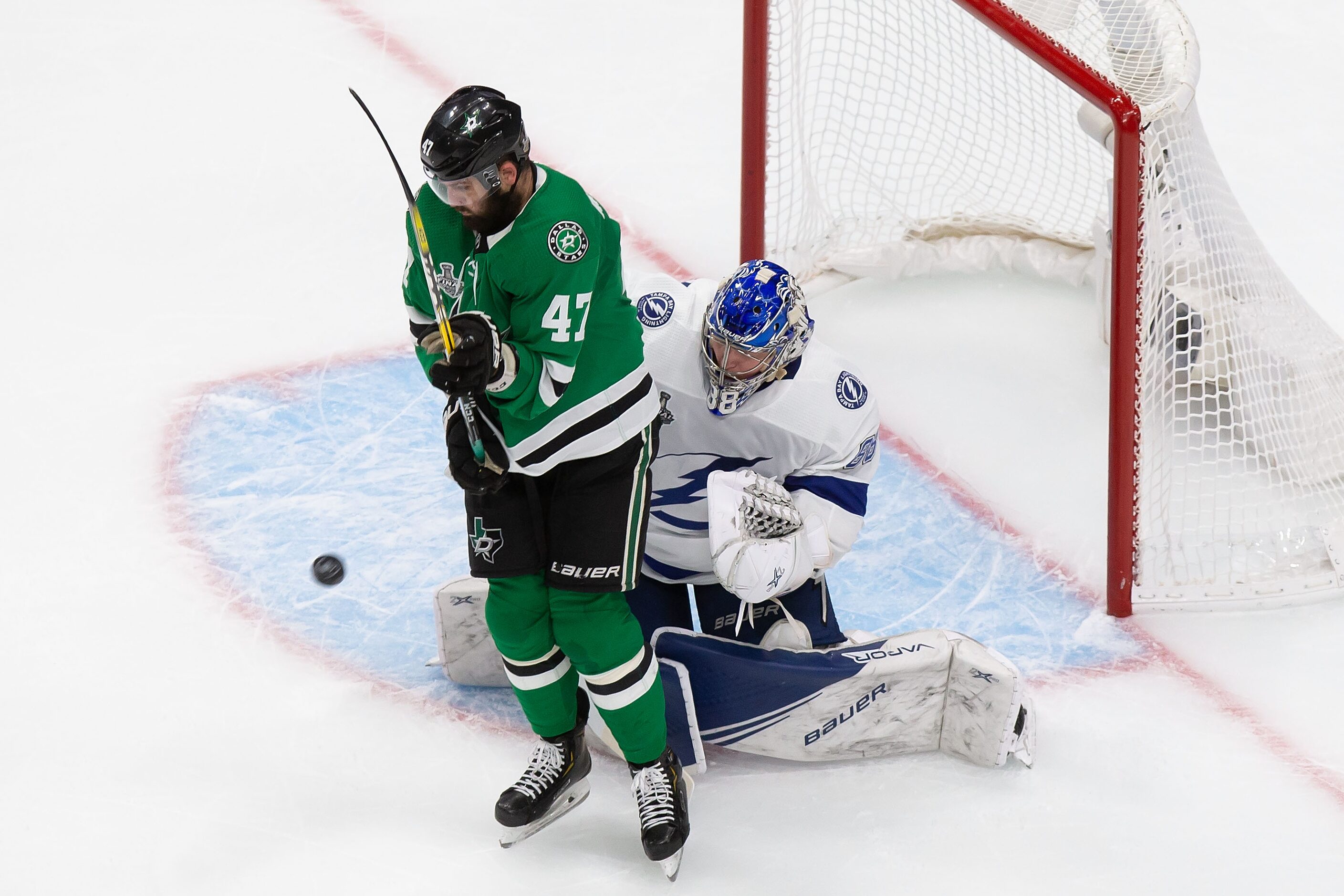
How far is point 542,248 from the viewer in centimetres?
210

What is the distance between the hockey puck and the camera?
3166mm

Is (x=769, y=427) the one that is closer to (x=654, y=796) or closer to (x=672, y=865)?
(x=654, y=796)

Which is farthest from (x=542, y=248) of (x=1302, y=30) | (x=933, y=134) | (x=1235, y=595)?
(x=1302, y=30)

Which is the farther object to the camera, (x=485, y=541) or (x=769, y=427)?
Answer: (x=769, y=427)

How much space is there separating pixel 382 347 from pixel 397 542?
83 cm

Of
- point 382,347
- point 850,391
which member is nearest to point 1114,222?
point 850,391

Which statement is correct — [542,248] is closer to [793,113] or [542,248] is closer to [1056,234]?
[793,113]

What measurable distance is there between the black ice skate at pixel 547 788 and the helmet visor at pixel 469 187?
1.01 m

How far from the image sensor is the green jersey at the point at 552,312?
211cm

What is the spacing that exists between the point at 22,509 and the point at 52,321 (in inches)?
33.5

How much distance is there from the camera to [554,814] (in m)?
2.61

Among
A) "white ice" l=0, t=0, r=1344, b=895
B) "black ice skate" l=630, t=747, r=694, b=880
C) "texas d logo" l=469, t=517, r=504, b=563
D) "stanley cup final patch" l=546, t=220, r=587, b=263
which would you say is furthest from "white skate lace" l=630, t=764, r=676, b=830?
"stanley cup final patch" l=546, t=220, r=587, b=263

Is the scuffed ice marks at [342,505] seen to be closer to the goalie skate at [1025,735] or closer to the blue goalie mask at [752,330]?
the blue goalie mask at [752,330]

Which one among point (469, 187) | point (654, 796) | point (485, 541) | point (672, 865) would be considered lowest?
point (672, 865)
